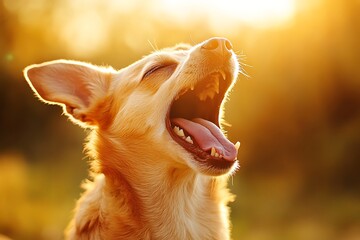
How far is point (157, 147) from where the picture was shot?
4836mm

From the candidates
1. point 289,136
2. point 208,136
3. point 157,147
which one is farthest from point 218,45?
point 289,136

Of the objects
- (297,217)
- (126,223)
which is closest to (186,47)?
(126,223)

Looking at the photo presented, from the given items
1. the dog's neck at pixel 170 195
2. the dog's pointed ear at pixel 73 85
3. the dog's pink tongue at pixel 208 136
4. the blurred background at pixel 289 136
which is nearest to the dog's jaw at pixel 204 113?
the dog's pink tongue at pixel 208 136

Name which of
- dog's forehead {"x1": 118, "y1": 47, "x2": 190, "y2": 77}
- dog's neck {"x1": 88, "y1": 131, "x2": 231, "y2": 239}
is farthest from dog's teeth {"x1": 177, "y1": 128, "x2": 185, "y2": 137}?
dog's forehead {"x1": 118, "y1": 47, "x2": 190, "y2": 77}

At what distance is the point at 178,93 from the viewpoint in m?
4.91

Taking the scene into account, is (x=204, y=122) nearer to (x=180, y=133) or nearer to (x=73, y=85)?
(x=180, y=133)

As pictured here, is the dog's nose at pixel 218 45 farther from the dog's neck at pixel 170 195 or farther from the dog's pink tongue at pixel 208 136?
the dog's neck at pixel 170 195

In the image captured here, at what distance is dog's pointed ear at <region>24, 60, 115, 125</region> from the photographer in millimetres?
4867

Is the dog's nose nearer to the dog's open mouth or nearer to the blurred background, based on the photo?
the dog's open mouth

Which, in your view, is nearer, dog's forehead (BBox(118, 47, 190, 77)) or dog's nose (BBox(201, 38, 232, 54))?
dog's nose (BBox(201, 38, 232, 54))

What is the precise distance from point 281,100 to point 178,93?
9669 mm

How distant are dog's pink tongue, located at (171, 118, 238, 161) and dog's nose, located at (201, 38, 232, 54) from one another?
1.80ft

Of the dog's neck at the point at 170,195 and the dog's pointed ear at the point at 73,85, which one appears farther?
the dog's pointed ear at the point at 73,85

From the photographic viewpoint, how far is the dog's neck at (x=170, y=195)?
475 centimetres
